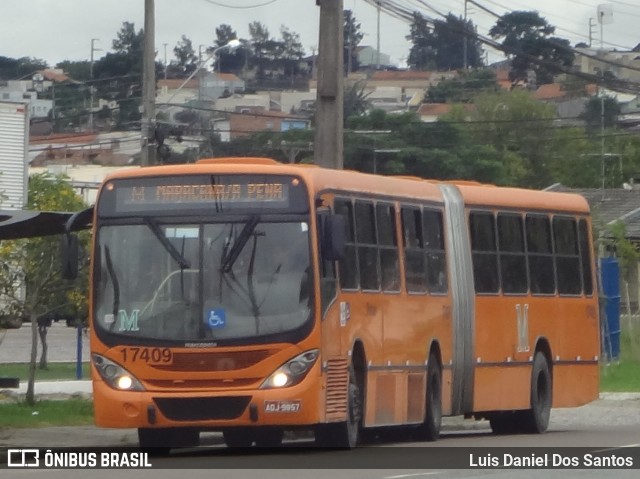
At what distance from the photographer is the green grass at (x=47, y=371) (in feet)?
112

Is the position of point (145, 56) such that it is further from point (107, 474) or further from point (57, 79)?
point (57, 79)

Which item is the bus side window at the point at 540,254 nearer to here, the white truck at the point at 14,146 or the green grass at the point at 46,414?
the green grass at the point at 46,414

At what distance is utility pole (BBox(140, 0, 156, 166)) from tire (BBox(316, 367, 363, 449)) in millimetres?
11635

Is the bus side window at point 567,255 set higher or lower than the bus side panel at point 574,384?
higher

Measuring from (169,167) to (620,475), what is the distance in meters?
5.89

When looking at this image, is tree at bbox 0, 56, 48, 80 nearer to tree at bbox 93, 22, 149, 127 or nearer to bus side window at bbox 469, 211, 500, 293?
tree at bbox 93, 22, 149, 127

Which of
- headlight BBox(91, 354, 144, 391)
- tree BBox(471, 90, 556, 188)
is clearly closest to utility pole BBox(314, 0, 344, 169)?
headlight BBox(91, 354, 144, 391)

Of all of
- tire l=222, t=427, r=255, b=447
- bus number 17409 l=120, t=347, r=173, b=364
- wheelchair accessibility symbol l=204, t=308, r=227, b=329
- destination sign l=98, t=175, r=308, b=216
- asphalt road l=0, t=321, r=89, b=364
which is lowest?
asphalt road l=0, t=321, r=89, b=364

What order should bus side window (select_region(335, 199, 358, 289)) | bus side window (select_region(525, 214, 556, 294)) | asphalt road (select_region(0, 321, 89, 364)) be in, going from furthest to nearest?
asphalt road (select_region(0, 321, 89, 364))
bus side window (select_region(525, 214, 556, 294))
bus side window (select_region(335, 199, 358, 289))

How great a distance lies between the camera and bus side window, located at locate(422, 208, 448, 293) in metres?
20.2

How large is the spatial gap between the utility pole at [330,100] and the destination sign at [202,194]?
14.8 feet

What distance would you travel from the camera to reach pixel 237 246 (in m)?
16.9

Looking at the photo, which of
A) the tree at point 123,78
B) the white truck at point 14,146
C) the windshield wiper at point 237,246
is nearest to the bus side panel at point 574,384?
the windshield wiper at point 237,246

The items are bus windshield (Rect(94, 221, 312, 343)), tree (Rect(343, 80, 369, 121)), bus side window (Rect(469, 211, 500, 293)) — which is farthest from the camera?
tree (Rect(343, 80, 369, 121))
